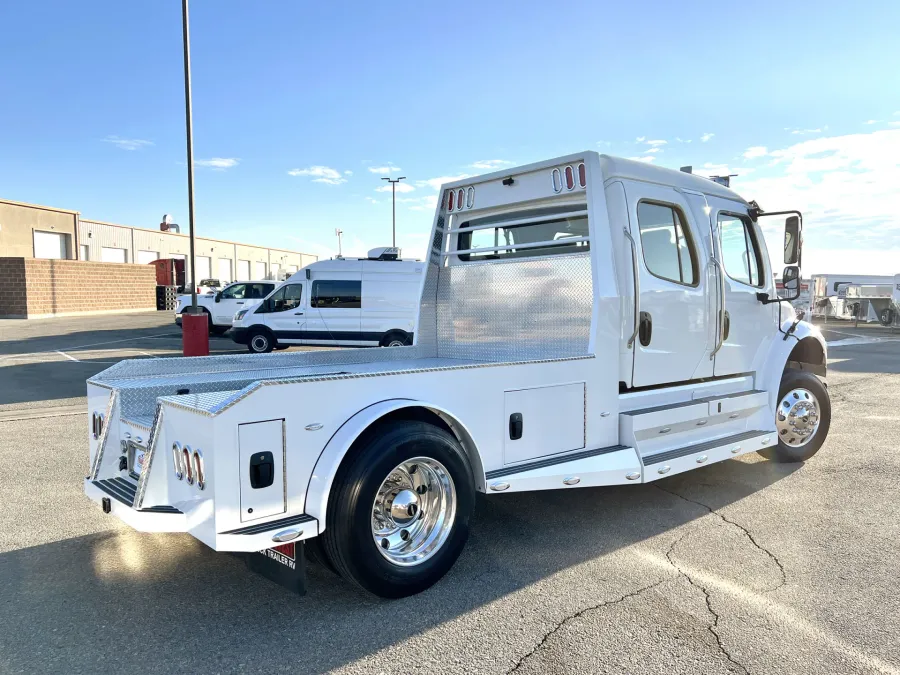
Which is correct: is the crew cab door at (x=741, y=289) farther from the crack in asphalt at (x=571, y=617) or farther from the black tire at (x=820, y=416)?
the crack in asphalt at (x=571, y=617)

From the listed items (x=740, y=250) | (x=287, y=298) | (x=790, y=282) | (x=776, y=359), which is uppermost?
(x=740, y=250)

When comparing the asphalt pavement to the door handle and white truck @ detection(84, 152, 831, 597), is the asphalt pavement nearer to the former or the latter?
white truck @ detection(84, 152, 831, 597)

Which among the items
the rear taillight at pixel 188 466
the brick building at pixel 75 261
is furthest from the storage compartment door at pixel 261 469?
the brick building at pixel 75 261

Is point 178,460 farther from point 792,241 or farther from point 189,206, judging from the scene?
point 189,206

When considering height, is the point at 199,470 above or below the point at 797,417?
above

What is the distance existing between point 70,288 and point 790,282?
1330 inches

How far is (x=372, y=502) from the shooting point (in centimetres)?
320

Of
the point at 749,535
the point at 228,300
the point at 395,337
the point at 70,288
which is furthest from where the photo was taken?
the point at 70,288

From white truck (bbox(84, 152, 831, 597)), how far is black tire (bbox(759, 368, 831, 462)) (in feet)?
0.07

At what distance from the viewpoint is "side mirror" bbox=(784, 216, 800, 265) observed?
216 inches

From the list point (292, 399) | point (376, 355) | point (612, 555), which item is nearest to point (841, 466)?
point (612, 555)

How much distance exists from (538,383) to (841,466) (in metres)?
3.95

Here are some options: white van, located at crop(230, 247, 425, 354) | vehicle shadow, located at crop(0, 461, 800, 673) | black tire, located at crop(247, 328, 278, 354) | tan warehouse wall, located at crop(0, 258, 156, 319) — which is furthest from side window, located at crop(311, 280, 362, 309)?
tan warehouse wall, located at crop(0, 258, 156, 319)

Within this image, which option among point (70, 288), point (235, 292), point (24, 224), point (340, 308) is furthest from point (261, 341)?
point (24, 224)
